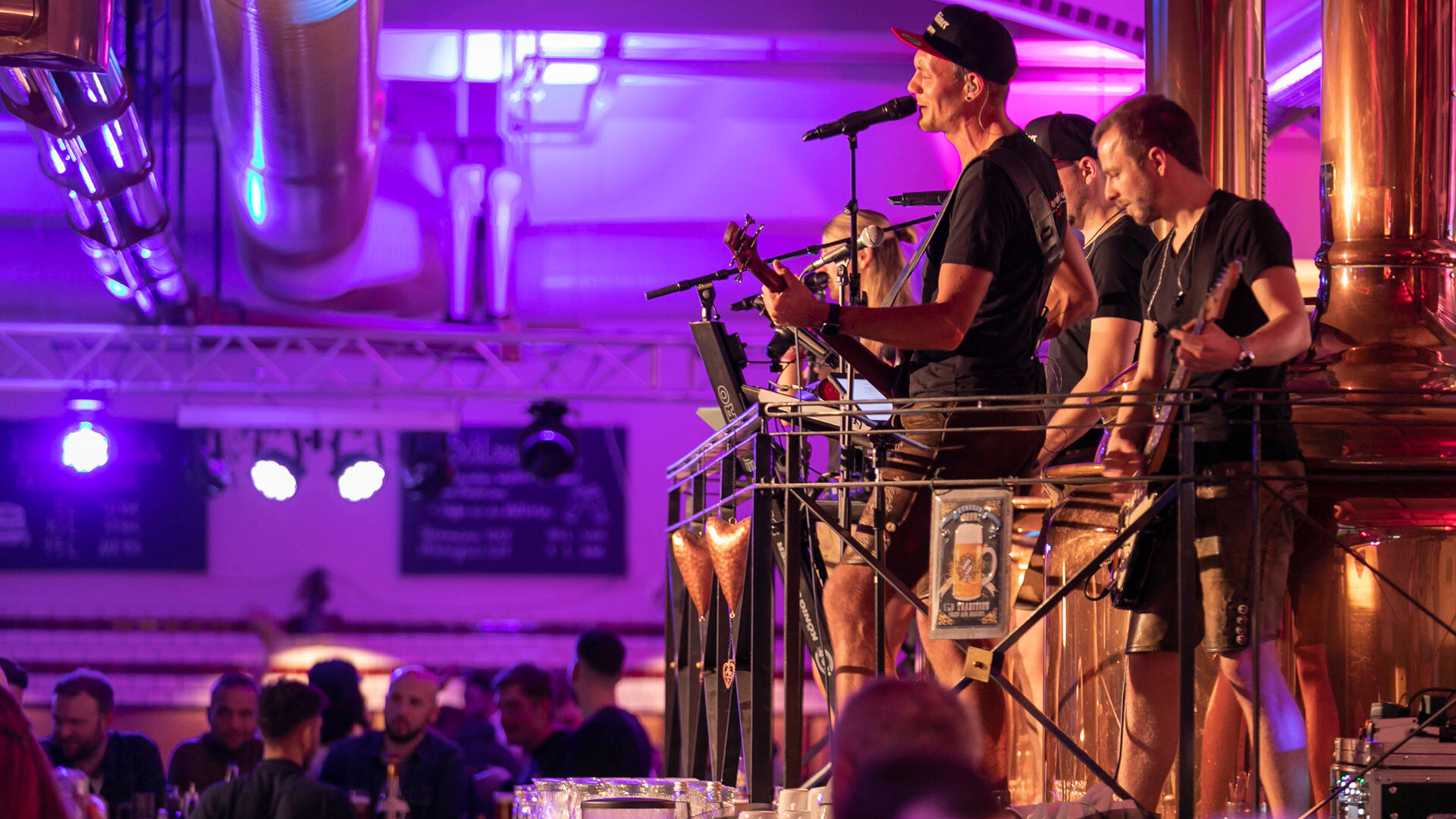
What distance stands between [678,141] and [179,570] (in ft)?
15.5

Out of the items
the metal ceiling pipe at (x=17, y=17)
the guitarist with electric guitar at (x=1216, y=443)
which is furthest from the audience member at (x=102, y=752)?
the guitarist with electric guitar at (x=1216, y=443)

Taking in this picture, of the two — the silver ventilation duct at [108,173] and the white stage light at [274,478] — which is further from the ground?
the silver ventilation duct at [108,173]

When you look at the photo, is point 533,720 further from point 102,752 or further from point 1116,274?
point 1116,274

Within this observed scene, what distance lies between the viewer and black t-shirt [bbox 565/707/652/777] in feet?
18.2

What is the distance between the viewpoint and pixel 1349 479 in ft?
11.0

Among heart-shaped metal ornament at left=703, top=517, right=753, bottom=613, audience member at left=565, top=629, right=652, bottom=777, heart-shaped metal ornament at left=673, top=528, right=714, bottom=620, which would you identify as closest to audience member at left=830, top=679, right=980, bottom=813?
heart-shaped metal ornament at left=703, top=517, right=753, bottom=613

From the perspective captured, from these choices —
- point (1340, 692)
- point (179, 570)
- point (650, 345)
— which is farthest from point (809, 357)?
point (179, 570)

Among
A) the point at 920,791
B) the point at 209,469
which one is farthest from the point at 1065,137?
the point at 209,469

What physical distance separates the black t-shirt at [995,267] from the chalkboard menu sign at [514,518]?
819cm

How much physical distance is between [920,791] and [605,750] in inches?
178

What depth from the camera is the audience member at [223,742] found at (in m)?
7.17

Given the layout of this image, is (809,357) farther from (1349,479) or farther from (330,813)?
(330,813)

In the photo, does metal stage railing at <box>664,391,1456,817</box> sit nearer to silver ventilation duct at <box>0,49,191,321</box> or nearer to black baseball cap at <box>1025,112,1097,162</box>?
black baseball cap at <box>1025,112,1097,162</box>

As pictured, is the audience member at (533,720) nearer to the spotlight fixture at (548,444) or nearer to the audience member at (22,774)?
the spotlight fixture at (548,444)
